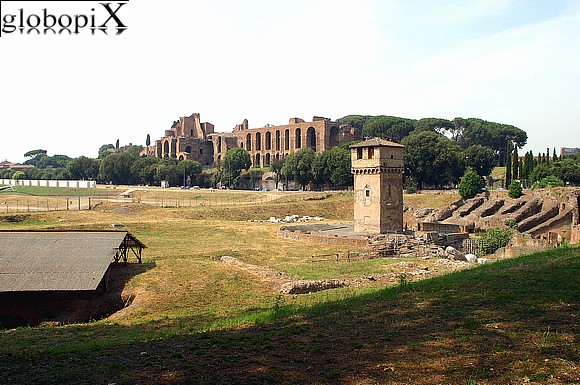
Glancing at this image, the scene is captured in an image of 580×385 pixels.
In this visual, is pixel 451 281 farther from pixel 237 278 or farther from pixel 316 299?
pixel 237 278

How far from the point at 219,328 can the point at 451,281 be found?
8397 millimetres

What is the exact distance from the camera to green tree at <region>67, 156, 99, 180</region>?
11788cm

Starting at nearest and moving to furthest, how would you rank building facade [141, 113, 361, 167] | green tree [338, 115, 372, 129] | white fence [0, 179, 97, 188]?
white fence [0, 179, 97, 188] < building facade [141, 113, 361, 167] < green tree [338, 115, 372, 129]

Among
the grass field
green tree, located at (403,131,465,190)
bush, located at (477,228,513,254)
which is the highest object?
green tree, located at (403,131,465,190)

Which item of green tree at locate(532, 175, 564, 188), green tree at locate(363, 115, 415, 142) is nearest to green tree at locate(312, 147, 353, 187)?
green tree at locate(532, 175, 564, 188)

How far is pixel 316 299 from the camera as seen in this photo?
18.8 metres

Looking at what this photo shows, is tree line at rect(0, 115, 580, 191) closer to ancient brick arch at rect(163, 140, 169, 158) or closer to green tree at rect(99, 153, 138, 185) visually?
green tree at rect(99, 153, 138, 185)

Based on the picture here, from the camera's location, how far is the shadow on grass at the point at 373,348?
9.23 metres

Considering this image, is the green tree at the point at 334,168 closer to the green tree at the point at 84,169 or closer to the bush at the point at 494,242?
the bush at the point at 494,242

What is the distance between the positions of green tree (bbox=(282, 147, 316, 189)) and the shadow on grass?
231 feet

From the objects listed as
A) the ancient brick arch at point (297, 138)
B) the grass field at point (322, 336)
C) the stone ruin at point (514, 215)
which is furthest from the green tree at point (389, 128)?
the grass field at point (322, 336)

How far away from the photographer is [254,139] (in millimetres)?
120625

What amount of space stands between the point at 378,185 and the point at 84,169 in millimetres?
94691

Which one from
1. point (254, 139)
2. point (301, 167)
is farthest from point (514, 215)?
point (254, 139)
